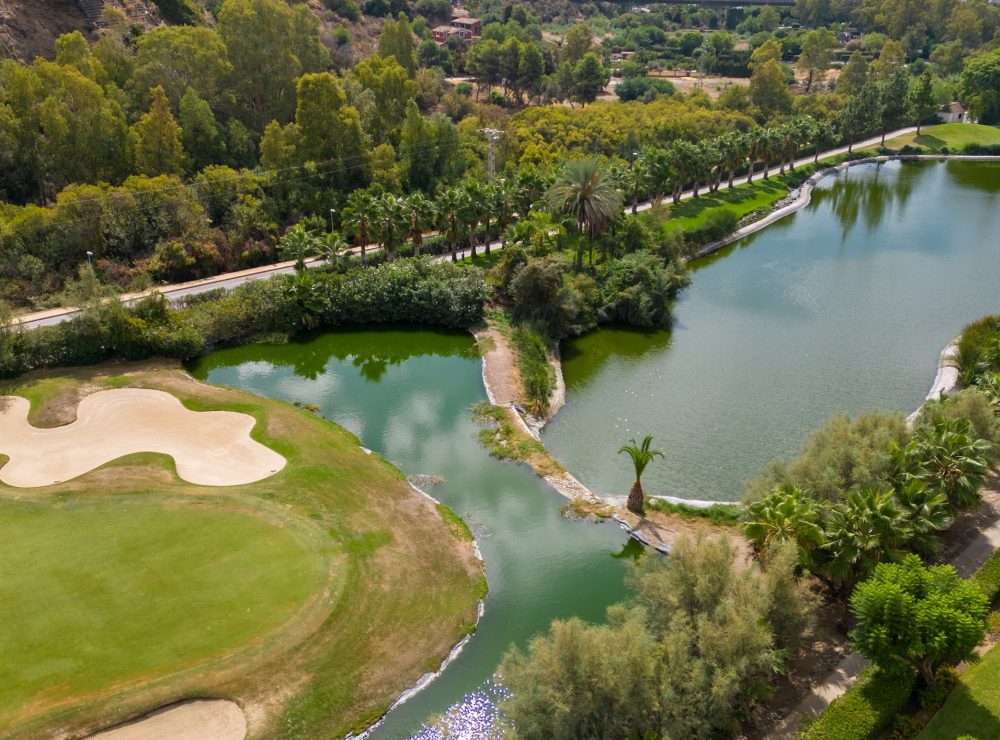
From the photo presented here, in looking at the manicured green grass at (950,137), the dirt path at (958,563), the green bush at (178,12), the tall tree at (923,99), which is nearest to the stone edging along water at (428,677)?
the dirt path at (958,563)

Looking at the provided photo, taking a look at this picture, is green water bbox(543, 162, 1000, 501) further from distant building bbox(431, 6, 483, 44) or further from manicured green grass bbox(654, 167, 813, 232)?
distant building bbox(431, 6, 483, 44)

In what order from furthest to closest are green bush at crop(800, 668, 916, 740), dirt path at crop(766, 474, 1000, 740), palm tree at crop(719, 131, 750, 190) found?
palm tree at crop(719, 131, 750, 190)
dirt path at crop(766, 474, 1000, 740)
green bush at crop(800, 668, 916, 740)

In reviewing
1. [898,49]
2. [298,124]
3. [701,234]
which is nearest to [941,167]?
[898,49]

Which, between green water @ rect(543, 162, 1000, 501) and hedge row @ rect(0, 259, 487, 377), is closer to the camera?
green water @ rect(543, 162, 1000, 501)

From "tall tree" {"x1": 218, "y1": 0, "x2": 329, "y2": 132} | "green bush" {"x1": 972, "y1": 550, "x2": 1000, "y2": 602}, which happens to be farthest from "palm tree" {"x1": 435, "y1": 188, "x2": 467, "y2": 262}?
"green bush" {"x1": 972, "y1": 550, "x2": 1000, "y2": 602}

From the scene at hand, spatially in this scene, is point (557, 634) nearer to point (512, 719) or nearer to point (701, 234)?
point (512, 719)

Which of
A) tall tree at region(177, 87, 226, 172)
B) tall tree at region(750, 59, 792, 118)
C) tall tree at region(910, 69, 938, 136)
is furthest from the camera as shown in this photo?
tall tree at region(910, 69, 938, 136)
